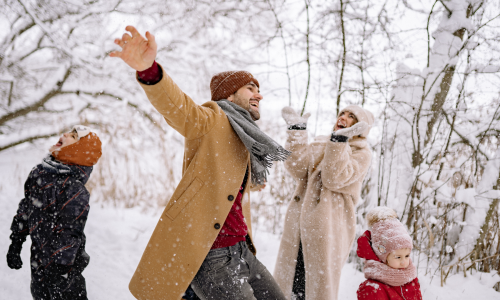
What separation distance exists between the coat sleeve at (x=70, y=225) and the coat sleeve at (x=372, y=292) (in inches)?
72.0

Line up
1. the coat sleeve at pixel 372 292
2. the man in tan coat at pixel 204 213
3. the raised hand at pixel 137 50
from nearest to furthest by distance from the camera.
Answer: the raised hand at pixel 137 50
the man in tan coat at pixel 204 213
the coat sleeve at pixel 372 292

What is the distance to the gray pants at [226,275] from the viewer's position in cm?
123

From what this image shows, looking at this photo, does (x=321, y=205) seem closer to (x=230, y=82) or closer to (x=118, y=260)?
(x=230, y=82)

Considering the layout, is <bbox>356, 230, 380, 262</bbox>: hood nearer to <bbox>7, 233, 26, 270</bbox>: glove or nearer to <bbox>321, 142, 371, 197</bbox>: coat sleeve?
<bbox>321, 142, 371, 197</bbox>: coat sleeve

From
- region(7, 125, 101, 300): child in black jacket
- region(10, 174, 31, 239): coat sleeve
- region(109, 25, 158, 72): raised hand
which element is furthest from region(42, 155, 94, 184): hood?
region(109, 25, 158, 72): raised hand

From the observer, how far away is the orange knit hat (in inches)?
85.0

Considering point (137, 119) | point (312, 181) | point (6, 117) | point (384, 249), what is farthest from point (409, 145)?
point (6, 117)

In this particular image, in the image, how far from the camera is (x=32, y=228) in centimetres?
201

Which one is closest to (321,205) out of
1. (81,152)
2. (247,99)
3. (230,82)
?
(247,99)

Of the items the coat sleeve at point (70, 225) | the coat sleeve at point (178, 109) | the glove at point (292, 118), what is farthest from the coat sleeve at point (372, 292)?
the coat sleeve at point (70, 225)

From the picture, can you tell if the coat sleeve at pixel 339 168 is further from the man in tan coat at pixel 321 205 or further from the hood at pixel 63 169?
the hood at pixel 63 169

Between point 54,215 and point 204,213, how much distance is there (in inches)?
53.3

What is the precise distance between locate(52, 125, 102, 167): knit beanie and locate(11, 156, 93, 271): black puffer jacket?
51 millimetres

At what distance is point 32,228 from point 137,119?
5.12 meters
